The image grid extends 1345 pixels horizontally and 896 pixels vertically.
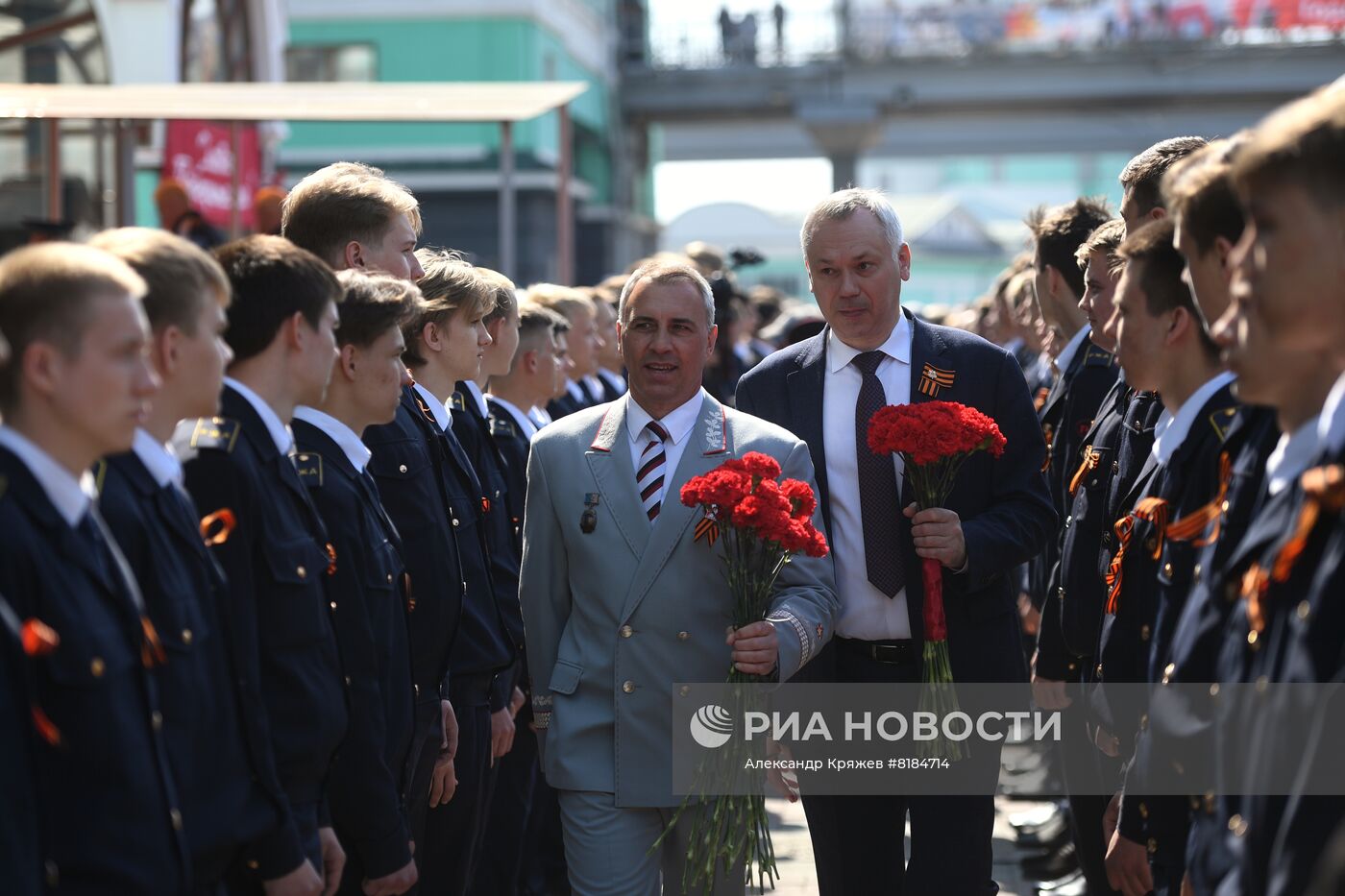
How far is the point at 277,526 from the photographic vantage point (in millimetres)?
3613

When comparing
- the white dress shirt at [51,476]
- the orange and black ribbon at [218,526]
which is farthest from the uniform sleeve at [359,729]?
the white dress shirt at [51,476]

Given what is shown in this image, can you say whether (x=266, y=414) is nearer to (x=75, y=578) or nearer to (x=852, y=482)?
(x=75, y=578)

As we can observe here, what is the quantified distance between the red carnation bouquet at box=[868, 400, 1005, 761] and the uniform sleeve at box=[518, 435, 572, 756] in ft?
3.19

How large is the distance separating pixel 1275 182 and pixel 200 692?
2195 millimetres

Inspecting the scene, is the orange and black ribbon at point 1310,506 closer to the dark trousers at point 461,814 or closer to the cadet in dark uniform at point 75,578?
the cadet in dark uniform at point 75,578

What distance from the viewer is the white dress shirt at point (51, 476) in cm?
274

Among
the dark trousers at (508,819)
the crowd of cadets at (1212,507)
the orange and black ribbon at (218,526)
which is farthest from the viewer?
the dark trousers at (508,819)

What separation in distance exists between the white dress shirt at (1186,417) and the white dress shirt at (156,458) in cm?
228

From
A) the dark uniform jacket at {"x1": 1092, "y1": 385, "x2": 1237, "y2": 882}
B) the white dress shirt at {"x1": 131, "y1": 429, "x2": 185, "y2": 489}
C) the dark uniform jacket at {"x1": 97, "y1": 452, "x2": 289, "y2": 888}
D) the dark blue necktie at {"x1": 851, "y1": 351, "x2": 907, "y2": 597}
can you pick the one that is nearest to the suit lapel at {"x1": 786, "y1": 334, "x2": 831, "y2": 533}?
the dark blue necktie at {"x1": 851, "y1": 351, "x2": 907, "y2": 597}

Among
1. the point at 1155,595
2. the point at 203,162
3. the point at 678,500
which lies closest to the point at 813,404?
the point at 678,500

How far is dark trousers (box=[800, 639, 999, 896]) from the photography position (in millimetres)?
4973

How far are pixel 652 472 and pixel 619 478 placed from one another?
0.35 feet

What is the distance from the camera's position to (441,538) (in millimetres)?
4742

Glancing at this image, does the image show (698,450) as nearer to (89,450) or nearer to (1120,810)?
(1120,810)
